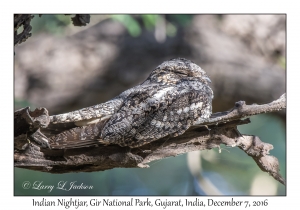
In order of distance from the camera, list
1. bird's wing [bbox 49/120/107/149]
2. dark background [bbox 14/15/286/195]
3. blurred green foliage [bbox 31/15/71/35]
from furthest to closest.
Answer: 1. blurred green foliage [bbox 31/15/71/35]
2. dark background [bbox 14/15/286/195]
3. bird's wing [bbox 49/120/107/149]

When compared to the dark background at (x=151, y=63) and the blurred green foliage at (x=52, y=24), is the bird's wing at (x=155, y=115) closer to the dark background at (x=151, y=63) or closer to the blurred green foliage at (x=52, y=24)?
the dark background at (x=151, y=63)

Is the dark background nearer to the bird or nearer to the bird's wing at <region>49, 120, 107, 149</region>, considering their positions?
the bird

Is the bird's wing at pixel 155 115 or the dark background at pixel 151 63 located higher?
the dark background at pixel 151 63

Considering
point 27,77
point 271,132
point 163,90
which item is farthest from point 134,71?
point 163,90

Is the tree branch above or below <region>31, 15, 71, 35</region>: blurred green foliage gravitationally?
below

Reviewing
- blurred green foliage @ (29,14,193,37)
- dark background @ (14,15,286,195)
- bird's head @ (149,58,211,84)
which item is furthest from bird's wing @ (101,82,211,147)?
blurred green foliage @ (29,14,193,37)

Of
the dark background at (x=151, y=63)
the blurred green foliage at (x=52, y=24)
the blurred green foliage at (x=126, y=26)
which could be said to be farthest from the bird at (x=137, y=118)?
the blurred green foliage at (x=52, y=24)

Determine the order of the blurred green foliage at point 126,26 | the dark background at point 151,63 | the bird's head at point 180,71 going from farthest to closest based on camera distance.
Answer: the blurred green foliage at point 126,26 < the dark background at point 151,63 < the bird's head at point 180,71
